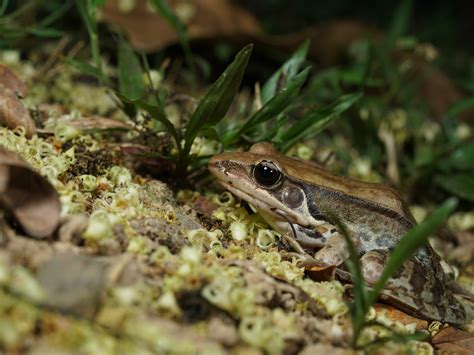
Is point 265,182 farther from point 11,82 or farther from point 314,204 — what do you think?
point 11,82

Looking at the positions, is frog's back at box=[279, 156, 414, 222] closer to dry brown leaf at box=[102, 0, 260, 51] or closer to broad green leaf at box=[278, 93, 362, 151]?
broad green leaf at box=[278, 93, 362, 151]

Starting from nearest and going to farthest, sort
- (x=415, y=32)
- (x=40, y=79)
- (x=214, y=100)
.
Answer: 1. (x=214, y=100)
2. (x=40, y=79)
3. (x=415, y=32)

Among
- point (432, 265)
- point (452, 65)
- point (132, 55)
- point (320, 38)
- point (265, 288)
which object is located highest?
point (452, 65)

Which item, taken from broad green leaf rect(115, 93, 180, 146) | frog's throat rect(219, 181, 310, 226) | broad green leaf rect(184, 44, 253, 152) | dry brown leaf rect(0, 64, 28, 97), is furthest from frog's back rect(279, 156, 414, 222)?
dry brown leaf rect(0, 64, 28, 97)

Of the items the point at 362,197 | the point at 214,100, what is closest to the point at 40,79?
the point at 214,100

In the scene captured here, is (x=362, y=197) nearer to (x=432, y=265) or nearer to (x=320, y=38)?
(x=432, y=265)

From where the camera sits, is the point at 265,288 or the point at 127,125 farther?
the point at 127,125
